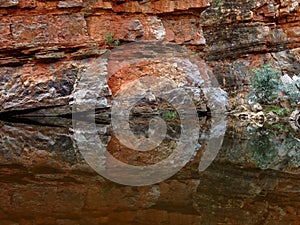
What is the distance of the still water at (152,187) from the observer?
388 cm

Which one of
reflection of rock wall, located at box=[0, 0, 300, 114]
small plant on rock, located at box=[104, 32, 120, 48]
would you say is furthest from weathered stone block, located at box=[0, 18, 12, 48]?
small plant on rock, located at box=[104, 32, 120, 48]

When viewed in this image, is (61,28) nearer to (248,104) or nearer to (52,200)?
(248,104)

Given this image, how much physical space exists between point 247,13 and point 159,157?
460 inches

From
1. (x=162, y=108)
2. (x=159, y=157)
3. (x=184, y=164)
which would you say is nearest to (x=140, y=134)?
(x=159, y=157)

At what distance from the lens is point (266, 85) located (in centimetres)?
1537

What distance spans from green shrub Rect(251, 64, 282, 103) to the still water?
23.7ft

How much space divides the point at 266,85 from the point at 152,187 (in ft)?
37.2

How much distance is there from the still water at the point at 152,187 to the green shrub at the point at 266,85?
7226mm

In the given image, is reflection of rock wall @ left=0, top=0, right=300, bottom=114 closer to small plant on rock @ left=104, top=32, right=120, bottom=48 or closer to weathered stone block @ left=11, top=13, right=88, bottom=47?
weathered stone block @ left=11, top=13, right=88, bottom=47

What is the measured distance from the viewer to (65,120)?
11289mm

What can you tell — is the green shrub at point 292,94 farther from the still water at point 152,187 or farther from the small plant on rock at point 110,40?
the still water at point 152,187

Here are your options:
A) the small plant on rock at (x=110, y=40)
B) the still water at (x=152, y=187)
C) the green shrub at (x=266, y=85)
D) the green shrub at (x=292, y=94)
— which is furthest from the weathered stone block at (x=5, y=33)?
the green shrub at (x=292, y=94)

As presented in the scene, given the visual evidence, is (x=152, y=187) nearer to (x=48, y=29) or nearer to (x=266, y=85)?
(x=48, y=29)

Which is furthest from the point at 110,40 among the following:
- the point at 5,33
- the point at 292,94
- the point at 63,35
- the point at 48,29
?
the point at 292,94
